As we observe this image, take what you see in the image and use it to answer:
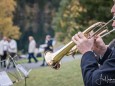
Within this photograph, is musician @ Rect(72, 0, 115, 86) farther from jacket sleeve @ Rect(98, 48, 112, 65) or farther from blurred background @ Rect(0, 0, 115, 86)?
blurred background @ Rect(0, 0, 115, 86)

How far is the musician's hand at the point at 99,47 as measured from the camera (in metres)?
3.13

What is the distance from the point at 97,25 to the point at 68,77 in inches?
250

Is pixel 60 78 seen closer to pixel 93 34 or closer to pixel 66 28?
pixel 93 34

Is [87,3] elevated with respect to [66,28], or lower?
elevated

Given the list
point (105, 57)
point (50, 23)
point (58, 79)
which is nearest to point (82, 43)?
point (105, 57)

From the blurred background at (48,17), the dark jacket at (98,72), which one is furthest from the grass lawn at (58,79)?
the blurred background at (48,17)

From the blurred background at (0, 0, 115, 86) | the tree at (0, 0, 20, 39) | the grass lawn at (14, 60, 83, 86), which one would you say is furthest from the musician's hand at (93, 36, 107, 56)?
the tree at (0, 0, 20, 39)

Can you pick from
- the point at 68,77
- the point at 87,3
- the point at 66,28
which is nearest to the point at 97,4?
the point at 87,3

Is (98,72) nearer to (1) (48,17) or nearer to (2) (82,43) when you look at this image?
(2) (82,43)

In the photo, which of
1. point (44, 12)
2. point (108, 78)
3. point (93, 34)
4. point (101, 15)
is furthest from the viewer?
point (44, 12)

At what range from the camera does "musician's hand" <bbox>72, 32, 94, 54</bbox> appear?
8.90 feet

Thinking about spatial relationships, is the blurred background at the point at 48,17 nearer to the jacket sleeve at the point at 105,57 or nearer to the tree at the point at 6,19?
the tree at the point at 6,19

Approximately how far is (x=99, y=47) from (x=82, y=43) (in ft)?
1.60

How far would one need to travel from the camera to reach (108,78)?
2.51 meters
